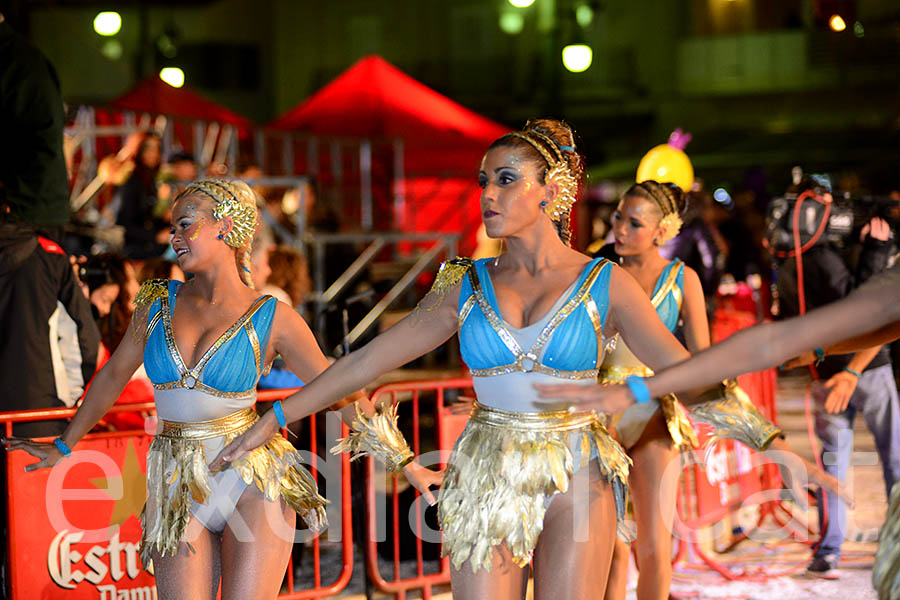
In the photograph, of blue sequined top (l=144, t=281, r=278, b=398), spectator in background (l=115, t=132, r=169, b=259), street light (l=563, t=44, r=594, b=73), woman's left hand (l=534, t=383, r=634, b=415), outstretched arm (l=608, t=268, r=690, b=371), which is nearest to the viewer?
woman's left hand (l=534, t=383, r=634, b=415)

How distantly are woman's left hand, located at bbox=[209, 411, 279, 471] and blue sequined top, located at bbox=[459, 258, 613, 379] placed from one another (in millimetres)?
677

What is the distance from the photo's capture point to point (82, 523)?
498cm

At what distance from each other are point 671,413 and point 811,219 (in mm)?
2201

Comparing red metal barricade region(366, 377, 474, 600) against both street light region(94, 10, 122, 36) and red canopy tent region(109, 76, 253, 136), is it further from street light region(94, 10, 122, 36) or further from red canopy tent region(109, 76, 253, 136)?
street light region(94, 10, 122, 36)

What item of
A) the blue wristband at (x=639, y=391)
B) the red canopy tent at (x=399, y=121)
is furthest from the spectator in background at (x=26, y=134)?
the red canopy tent at (x=399, y=121)

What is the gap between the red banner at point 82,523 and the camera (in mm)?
4828

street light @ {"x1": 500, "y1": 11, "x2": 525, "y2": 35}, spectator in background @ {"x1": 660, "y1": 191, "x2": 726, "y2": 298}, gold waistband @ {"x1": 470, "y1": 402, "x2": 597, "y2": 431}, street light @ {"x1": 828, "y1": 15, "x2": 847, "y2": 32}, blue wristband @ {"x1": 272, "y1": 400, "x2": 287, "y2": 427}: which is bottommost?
gold waistband @ {"x1": 470, "y1": 402, "x2": 597, "y2": 431}

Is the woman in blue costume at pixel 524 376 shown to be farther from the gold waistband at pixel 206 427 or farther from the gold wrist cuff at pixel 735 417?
the gold wrist cuff at pixel 735 417

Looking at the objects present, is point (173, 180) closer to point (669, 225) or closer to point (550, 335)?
point (669, 225)

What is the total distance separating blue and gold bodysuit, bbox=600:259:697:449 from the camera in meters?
5.04

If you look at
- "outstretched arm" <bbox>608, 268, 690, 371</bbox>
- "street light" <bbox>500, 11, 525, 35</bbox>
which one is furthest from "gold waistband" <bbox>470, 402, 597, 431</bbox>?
"street light" <bbox>500, 11, 525, 35</bbox>

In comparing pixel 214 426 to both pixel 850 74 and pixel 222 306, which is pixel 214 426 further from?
pixel 850 74

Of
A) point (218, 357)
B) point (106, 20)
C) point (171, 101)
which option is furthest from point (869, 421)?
point (106, 20)

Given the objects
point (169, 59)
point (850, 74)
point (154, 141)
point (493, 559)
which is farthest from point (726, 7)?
point (493, 559)
